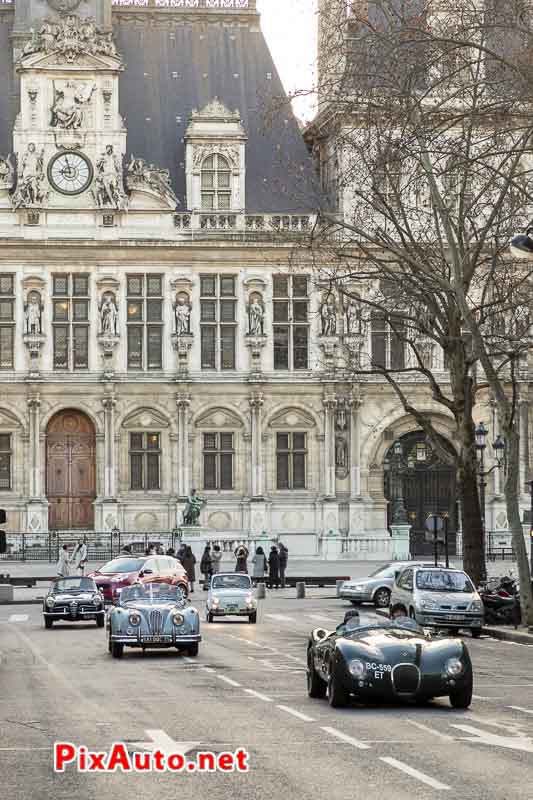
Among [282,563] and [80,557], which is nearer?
[282,563]

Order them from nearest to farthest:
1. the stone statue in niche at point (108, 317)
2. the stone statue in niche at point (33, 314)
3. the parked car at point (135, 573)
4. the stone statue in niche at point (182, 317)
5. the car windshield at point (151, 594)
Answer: the car windshield at point (151, 594), the parked car at point (135, 573), the stone statue in niche at point (33, 314), the stone statue in niche at point (108, 317), the stone statue in niche at point (182, 317)

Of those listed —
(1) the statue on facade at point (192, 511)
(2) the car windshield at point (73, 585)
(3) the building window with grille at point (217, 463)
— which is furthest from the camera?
(3) the building window with grille at point (217, 463)

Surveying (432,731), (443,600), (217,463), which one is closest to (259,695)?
(432,731)

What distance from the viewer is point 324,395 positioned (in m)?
66.2

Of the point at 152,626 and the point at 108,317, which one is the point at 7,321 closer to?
the point at 108,317

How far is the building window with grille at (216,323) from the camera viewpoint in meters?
66.1

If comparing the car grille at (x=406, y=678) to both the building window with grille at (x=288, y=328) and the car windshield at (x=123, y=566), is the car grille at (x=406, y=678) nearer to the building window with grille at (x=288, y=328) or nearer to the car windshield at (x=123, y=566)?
the car windshield at (x=123, y=566)

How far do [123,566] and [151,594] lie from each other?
15.9 m

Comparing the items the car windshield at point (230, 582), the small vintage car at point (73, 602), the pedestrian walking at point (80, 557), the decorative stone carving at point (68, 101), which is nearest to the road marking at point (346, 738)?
the small vintage car at point (73, 602)

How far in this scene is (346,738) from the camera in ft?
52.2

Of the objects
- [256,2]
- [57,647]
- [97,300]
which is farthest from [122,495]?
[57,647]

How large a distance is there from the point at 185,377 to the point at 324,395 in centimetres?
535

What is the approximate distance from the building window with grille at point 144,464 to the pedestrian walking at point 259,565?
1012 cm

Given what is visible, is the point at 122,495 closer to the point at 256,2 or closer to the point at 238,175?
the point at 238,175
